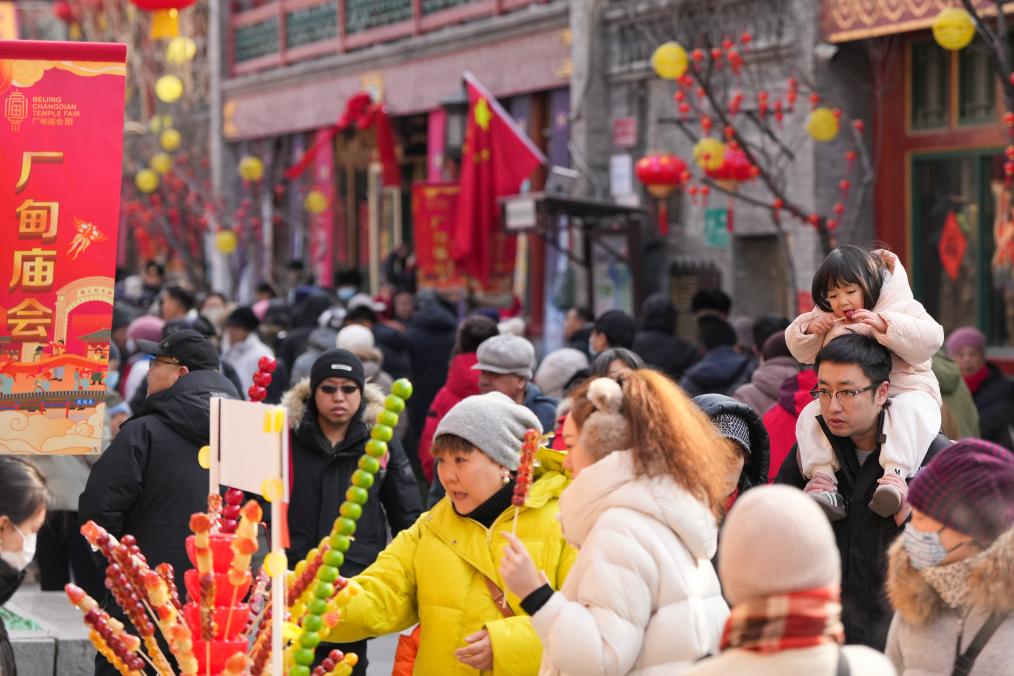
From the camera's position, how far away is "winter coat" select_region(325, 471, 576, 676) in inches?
209

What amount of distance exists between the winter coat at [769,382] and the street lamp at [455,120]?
1065cm

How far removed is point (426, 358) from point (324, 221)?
521 inches

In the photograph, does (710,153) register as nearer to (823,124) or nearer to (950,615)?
(823,124)

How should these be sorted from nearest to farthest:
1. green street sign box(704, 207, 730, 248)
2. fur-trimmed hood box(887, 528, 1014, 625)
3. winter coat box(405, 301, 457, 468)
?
fur-trimmed hood box(887, 528, 1014, 625)
winter coat box(405, 301, 457, 468)
green street sign box(704, 207, 730, 248)

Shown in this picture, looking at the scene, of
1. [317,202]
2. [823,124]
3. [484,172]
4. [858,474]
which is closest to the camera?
[858,474]

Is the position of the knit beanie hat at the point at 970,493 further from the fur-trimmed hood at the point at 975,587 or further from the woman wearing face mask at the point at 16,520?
the woman wearing face mask at the point at 16,520

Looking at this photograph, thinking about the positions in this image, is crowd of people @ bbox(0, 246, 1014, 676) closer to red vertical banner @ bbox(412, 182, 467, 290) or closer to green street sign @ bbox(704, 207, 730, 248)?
green street sign @ bbox(704, 207, 730, 248)

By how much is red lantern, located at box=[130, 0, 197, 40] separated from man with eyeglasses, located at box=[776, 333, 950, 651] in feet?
18.1

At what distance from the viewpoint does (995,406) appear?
37.1ft

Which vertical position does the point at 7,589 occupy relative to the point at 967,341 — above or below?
below

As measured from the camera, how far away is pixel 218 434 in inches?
182

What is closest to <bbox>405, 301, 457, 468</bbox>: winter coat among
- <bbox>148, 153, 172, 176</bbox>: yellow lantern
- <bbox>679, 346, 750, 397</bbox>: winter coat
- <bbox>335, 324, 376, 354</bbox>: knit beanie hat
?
<bbox>335, 324, 376, 354</bbox>: knit beanie hat

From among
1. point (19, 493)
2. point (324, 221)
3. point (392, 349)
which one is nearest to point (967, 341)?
point (392, 349)

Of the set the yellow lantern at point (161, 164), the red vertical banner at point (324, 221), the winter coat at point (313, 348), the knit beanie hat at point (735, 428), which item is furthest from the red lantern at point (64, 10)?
the knit beanie hat at point (735, 428)
